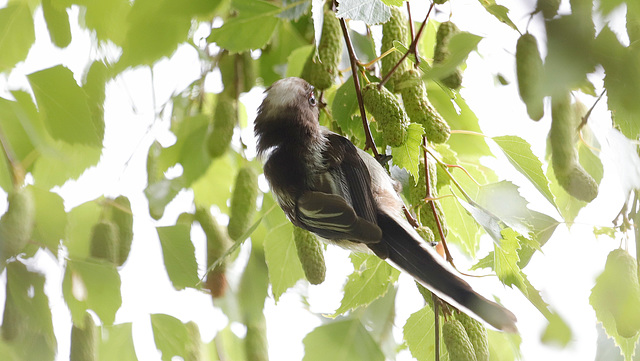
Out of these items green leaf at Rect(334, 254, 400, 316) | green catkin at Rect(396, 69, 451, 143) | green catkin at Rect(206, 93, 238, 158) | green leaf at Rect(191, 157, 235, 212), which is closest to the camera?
green catkin at Rect(396, 69, 451, 143)

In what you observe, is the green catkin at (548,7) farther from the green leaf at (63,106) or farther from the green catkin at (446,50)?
the green leaf at (63,106)

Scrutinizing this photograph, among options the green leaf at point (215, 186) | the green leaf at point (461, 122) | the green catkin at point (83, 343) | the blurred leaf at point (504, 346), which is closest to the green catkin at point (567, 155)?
the green leaf at point (461, 122)

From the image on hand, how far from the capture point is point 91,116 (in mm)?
1034

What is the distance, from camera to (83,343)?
115cm

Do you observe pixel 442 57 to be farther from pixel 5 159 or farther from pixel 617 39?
pixel 5 159

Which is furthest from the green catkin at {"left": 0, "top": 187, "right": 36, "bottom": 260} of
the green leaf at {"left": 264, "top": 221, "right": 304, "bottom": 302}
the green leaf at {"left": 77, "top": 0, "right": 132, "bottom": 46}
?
the green leaf at {"left": 264, "top": 221, "right": 304, "bottom": 302}

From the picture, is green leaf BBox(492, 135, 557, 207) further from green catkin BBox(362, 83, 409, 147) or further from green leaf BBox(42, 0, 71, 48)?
green leaf BBox(42, 0, 71, 48)

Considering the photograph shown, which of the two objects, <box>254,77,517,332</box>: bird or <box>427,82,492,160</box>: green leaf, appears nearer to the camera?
<box>254,77,517,332</box>: bird

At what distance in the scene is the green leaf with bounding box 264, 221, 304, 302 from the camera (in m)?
1.16

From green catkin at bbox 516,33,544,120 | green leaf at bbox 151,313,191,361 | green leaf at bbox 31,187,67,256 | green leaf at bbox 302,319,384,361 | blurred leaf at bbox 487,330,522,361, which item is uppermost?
green catkin at bbox 516,33,544,120

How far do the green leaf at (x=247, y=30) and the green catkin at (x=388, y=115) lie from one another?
280mm

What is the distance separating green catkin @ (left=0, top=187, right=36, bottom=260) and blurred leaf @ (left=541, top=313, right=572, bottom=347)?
0.87 metres

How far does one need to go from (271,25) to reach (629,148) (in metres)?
0.62

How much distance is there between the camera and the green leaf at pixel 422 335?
103cm
